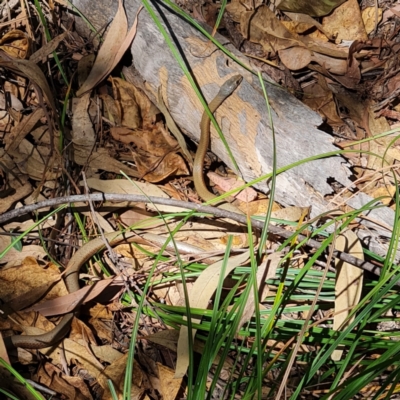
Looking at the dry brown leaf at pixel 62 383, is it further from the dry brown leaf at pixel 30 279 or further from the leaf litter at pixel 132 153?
the dry brown leaf at pixel 30 279

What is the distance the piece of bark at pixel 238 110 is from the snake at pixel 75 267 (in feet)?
1.57

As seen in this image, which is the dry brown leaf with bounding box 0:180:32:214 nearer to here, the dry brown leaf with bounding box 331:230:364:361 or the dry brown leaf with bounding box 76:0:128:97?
the dry brown leaf with bounding box 76:0:128:97

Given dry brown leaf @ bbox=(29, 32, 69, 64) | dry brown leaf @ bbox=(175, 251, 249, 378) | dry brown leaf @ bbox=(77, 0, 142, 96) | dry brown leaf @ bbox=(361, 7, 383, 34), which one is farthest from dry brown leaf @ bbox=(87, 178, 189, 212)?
dry brown leaf @ bbox=(361, 7, 383, 34)

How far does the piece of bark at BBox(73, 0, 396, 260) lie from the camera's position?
83.3 inches

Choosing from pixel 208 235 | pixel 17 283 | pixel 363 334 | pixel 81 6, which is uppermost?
pixel 81 6

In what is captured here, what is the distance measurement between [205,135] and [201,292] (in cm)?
70

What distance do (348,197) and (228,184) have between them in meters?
0.55

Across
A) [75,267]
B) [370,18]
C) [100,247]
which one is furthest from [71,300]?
[370,18]

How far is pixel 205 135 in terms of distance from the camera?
7.45ft

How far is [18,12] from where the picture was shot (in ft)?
8.41

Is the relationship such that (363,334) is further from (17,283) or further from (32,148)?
(32,148)

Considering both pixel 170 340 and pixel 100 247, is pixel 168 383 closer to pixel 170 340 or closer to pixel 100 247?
pixel 170 340

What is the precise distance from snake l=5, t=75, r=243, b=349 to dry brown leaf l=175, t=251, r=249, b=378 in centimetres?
17

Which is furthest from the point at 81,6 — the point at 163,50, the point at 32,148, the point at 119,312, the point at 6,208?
the point at 119,312
